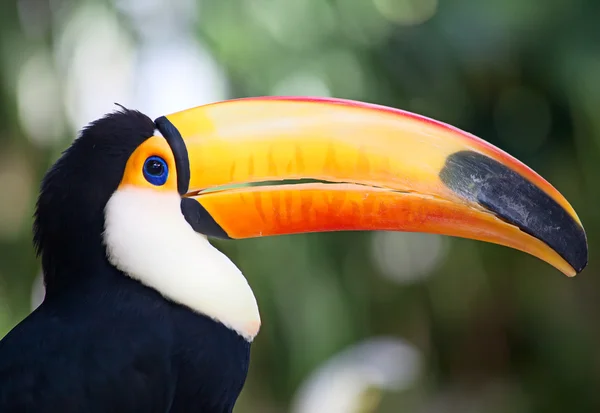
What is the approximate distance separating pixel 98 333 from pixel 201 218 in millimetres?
343

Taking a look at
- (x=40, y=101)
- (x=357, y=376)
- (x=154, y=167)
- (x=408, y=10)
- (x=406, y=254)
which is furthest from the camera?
(x=406, y=254)

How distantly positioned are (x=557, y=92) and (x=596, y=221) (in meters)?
1.09

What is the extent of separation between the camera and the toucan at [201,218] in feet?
5.70

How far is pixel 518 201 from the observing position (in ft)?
5.92

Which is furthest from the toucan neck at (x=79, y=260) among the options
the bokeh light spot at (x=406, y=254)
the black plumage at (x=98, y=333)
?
the bokeh light spot at (x=406, y=254)

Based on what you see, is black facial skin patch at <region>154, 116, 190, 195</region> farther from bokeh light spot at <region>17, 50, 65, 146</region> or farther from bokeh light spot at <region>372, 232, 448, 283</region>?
bokeh light spot at <region>372, 232, 448, 283</region>

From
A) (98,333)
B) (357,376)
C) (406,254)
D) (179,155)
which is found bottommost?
(357,376)

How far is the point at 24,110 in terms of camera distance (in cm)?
579

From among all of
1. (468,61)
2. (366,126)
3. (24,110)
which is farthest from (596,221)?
(366,126)

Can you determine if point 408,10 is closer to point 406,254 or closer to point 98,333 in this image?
point 406,254

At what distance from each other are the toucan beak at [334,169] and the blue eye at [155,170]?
70 millimetres

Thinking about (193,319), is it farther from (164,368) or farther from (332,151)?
(332,151)

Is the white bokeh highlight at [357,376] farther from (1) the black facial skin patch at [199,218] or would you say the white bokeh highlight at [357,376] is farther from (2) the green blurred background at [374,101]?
(1) the black facial skin patch at [199,218]

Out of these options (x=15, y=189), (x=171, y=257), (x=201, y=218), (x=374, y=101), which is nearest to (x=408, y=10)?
(x=374, y=101)
